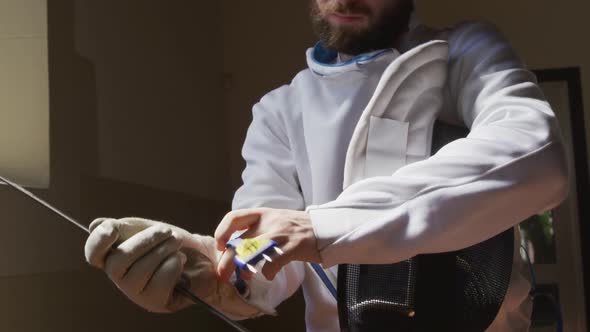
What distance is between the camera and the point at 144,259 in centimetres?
84

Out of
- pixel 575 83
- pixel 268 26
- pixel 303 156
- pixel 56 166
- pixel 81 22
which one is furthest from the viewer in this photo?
pixel 268 26

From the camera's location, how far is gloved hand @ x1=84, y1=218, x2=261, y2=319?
32.2 inches

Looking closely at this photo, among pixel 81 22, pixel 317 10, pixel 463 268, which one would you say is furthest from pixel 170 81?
pixel 463 268

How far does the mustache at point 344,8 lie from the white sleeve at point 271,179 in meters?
0.15

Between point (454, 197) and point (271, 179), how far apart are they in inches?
15.8

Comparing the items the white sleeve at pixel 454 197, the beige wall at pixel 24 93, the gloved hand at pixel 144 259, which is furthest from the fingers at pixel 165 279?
the beige wall at pixel 24 93

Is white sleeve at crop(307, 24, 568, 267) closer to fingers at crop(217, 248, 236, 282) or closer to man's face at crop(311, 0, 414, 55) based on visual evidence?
fingers at crop(217, 248, 236, 282)

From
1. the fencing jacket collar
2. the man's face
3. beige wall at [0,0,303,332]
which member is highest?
the man's face

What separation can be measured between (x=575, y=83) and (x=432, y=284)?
274 centimetres

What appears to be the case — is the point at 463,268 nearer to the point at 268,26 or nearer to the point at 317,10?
the point at 317,10

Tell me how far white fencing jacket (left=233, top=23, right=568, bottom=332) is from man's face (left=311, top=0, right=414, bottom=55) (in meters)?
0.04

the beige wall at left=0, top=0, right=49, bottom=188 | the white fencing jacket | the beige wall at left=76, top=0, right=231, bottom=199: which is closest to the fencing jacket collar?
the white fencing jacket

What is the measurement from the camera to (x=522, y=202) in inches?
32.2

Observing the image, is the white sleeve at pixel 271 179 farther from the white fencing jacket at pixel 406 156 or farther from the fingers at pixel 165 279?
the fingers at pixel 165 279
